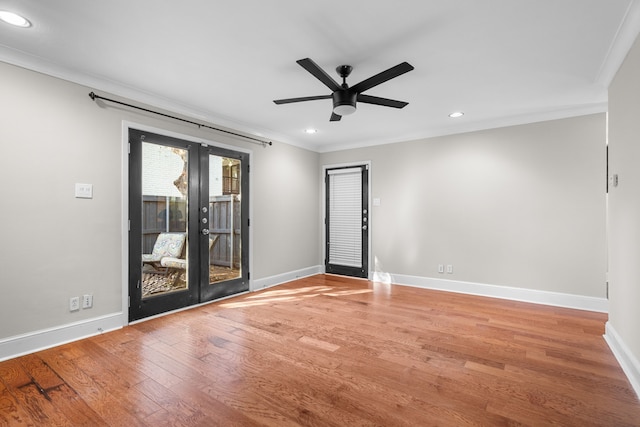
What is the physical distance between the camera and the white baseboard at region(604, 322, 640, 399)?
2.15 meters

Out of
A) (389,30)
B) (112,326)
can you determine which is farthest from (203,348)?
(389,30)

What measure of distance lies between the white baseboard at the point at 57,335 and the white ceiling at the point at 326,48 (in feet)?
7.70

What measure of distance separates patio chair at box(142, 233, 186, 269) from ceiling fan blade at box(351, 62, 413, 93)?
9.03 feet

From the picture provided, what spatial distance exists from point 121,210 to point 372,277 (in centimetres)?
408

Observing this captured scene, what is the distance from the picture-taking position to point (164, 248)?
12.3 ft

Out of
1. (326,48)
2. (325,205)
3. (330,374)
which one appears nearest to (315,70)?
(326,48)

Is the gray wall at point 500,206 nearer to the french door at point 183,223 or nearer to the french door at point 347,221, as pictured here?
the french door at point 347,221

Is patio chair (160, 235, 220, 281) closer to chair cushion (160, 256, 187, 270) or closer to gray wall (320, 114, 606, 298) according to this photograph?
chair cushion (160, 256, 187, 270)

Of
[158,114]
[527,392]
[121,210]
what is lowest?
[527,392]

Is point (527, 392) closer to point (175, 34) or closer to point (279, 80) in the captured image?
point (279, 80)

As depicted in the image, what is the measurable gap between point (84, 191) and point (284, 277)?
10.6 ft

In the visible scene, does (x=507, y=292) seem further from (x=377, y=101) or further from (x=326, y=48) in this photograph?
(x=326, y=48)

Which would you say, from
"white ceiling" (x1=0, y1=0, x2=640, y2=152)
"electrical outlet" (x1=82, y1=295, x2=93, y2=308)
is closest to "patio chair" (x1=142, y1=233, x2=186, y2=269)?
"electrical outlet" (x1=82, y1=295, x2=93, y2=308)

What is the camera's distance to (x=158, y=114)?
Result: 12.0ft
